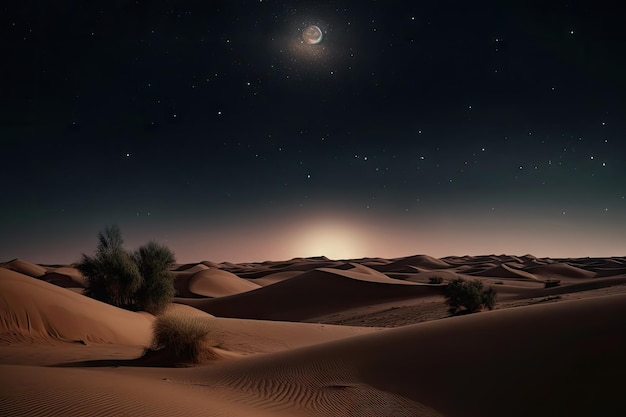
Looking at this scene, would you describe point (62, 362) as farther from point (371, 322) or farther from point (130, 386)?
A: point (371, 322)

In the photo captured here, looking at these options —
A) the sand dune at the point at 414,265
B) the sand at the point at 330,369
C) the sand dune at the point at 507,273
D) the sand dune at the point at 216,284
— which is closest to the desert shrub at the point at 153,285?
the sand at the point at 330,369

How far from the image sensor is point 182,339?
12.0m

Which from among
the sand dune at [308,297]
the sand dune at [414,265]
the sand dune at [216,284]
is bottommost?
the sand dune at [308,297]

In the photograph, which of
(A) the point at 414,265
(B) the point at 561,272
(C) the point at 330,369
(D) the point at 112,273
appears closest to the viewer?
(C) the point at 330,369

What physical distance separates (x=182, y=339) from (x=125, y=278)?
42.0ft

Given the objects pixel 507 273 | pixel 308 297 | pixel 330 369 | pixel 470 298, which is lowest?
pixel 308 297

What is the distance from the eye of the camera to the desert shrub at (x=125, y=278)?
75.0 feet

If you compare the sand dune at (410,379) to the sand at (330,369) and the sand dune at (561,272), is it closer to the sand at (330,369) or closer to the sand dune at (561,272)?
the sand at (330,369)

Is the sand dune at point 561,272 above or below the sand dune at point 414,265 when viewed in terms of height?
below

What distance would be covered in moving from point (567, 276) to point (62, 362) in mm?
74651

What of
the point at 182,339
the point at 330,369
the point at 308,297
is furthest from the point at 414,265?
the point at 330,369

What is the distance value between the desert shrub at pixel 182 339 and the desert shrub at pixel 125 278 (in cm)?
1178

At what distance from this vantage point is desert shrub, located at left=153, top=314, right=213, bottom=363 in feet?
Answer: 39.2

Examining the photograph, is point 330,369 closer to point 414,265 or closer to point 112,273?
point 112,273
